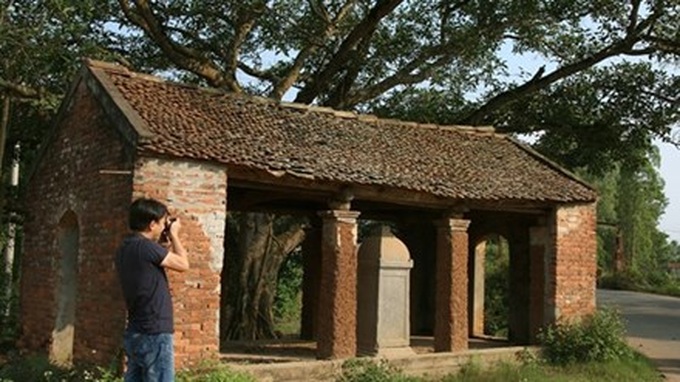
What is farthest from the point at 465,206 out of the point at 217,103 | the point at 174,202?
the point at 174,202

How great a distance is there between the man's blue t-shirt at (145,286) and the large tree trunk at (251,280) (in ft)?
42.1

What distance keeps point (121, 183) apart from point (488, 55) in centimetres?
1311

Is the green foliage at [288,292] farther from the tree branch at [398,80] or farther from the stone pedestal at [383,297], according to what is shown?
the stone pedestal at [383,297]

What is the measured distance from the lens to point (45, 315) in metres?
12.3

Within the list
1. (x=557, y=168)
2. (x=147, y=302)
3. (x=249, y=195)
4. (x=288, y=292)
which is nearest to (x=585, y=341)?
(x=557, y=168)

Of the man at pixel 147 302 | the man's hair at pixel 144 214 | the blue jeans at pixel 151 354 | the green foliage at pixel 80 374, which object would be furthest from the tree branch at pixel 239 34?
the blue jeans at pixel 151 354

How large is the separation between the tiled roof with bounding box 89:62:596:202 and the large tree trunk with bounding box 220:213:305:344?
5.59m

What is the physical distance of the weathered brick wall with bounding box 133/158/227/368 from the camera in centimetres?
991

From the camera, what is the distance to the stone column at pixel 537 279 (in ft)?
47.9

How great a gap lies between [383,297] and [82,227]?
4.79 meters

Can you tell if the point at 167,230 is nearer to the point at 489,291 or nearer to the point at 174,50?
the point at 174,50

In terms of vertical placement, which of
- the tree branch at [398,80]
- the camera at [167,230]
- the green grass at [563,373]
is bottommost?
the green grass at [563,373]

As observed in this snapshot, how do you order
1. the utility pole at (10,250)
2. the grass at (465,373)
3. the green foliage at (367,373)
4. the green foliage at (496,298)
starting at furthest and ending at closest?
1. the green foliage at (496,298)
2. the utility pole at (10,250)
3. the green foliage at (367,373)
4. the grass at (465,373)

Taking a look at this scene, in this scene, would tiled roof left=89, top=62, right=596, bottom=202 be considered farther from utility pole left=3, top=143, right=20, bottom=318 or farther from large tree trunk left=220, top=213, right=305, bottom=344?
utility pole left=3, top=143, right=20, bottom=318
